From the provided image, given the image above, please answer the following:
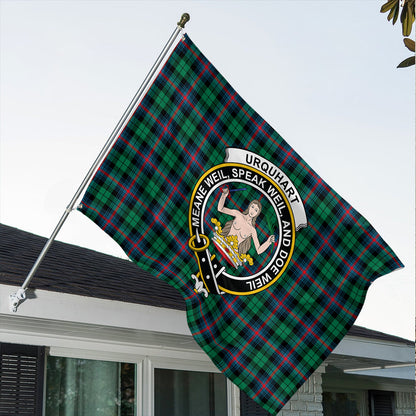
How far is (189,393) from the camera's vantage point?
26.5ft

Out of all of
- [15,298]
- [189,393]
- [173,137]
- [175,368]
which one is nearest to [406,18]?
[173,137]

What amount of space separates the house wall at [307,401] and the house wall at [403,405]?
11.3ft

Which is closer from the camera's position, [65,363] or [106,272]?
[65,363]

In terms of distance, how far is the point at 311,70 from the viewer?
2030 cm

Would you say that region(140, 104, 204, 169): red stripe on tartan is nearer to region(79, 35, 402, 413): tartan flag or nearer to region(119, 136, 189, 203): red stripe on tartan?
region(79, 35, 402, 413): tartan flag

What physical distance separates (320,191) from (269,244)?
0.53m

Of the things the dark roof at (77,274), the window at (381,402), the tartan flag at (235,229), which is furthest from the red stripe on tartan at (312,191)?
the window at (381,402)

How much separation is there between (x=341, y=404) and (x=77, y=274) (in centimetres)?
648

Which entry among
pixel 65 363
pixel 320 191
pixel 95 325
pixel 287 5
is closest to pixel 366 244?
pixel 320 191

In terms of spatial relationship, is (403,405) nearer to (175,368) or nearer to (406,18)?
(175,368)

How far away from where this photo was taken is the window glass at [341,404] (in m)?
11.9

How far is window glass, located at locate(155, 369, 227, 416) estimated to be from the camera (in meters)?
7.80

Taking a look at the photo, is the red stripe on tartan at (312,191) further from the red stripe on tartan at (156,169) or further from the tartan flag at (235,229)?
the red stripe on tartan at (156,169)

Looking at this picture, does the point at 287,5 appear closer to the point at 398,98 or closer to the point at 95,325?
the point at 398,98
